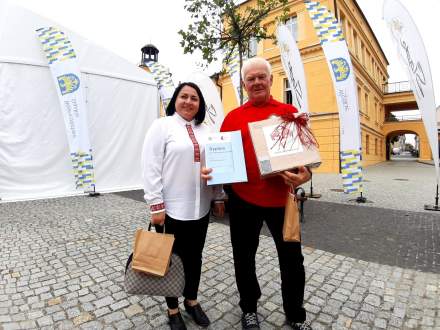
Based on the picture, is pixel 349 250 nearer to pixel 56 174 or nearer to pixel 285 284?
pixel 285 284

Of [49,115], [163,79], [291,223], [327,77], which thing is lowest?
[291,223]

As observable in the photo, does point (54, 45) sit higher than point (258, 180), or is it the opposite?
point (54, 45)

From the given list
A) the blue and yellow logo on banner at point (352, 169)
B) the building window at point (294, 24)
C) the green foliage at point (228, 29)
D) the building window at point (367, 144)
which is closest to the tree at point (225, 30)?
the green foliage at point (228, 29)

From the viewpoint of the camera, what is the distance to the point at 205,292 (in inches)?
105

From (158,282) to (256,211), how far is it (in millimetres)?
831

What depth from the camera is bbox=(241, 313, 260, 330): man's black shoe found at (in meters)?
2.08

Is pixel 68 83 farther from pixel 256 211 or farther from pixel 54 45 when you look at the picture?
pixel 256 211

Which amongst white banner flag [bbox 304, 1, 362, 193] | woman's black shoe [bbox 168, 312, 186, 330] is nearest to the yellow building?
white banner flag [bbox 304, 1, 362, 193]

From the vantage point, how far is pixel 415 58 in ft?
17.4

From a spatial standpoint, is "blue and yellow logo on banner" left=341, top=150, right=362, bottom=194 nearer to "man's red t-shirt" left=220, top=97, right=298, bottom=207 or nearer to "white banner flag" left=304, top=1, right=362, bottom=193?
"white banner flag" left=304, top=1, right=362, bottom=193

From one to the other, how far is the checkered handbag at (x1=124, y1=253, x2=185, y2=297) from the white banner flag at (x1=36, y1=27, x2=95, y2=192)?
21.4ft

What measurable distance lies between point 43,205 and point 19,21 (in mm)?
4786

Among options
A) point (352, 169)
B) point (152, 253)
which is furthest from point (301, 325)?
point (352, 169)

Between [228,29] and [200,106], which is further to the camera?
[228,29]
